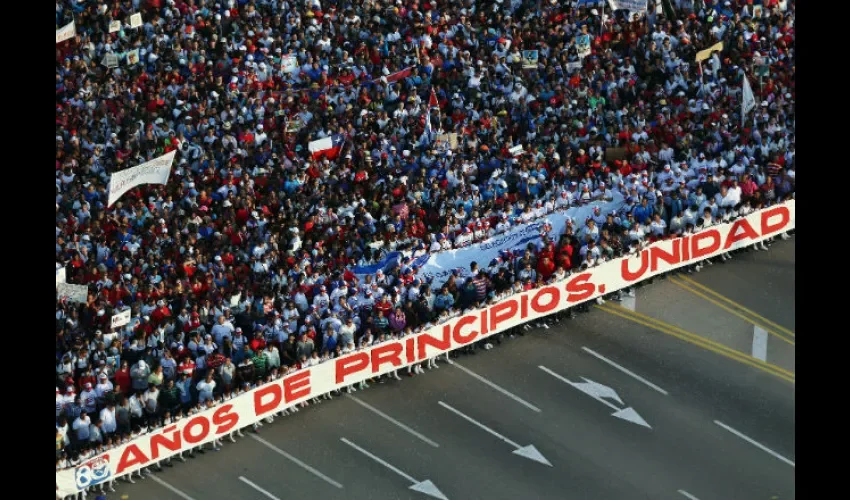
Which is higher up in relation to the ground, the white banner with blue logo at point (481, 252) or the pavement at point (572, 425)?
the white banner with blue logo at point (481, 252)

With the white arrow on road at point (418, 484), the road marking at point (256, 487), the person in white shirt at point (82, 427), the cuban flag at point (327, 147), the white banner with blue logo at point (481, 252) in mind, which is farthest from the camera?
the cuban flag at point (327, 147)

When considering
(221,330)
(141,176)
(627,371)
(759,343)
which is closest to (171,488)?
(221,330)

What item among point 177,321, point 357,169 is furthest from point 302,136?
point 177,321

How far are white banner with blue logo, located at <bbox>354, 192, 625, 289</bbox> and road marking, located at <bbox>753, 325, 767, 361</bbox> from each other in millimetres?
5654

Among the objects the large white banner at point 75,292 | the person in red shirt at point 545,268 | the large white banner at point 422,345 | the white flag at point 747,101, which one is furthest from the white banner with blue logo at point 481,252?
the large white banner at point 75,292

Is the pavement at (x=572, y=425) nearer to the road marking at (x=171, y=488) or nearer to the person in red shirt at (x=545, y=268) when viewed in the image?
the road marking at (x=171, y=488)

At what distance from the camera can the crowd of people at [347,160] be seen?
43625 mm

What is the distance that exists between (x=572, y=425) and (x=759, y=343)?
21.9 feet

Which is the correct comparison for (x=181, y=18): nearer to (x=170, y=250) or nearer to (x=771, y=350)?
(x=170, y=250)

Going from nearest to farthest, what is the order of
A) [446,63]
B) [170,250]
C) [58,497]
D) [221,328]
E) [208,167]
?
[58,497] → [221,328] → [170,250] → [208,167] → [446,63]

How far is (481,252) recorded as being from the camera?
46500mm

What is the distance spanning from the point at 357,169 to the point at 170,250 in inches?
260

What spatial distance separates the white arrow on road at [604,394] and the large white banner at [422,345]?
206cm

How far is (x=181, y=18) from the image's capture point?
56.7 metres
